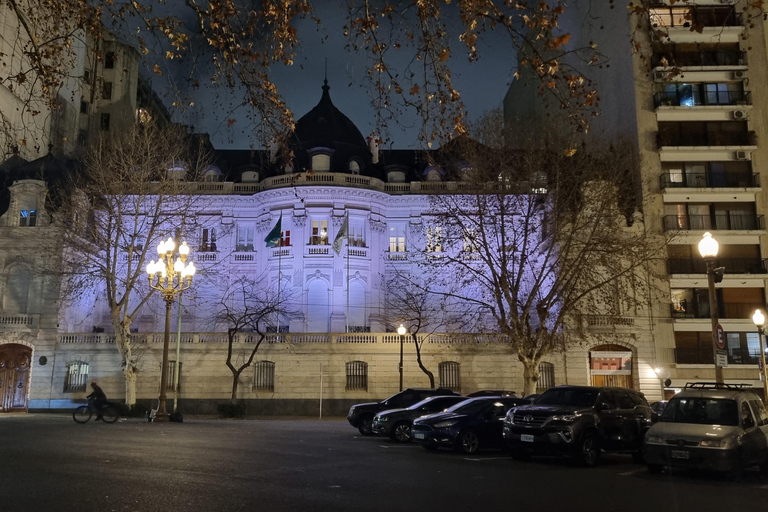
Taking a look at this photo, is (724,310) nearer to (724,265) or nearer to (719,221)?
(724,265)

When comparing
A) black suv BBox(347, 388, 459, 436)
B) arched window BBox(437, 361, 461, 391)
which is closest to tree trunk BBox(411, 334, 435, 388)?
arched window BBox(437, 361, 461, 391)

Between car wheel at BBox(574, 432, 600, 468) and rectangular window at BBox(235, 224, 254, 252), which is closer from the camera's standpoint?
car wheel at BBox(574, 432, 600, 468)

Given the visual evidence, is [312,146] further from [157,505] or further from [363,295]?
[157,505]

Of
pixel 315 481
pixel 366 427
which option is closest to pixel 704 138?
pixel 366 427

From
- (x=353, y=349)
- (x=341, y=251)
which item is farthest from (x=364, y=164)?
(x=353, y=349)

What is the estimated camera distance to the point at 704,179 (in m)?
41.9

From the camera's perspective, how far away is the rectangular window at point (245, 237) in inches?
1957

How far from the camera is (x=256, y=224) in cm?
4950

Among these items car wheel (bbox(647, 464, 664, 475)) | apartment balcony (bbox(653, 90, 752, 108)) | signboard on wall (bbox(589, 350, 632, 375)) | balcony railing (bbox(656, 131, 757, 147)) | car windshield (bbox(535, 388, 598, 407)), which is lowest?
car wheel (bbox(647, 464, 664, 475))

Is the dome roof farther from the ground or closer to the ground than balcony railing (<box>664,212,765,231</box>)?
farther from the ground

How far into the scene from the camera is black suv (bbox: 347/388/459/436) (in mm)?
22750

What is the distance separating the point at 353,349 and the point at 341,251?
10.1m

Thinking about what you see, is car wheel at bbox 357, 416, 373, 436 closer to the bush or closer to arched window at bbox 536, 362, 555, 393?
the bush

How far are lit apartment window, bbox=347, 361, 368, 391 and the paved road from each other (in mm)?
22316
